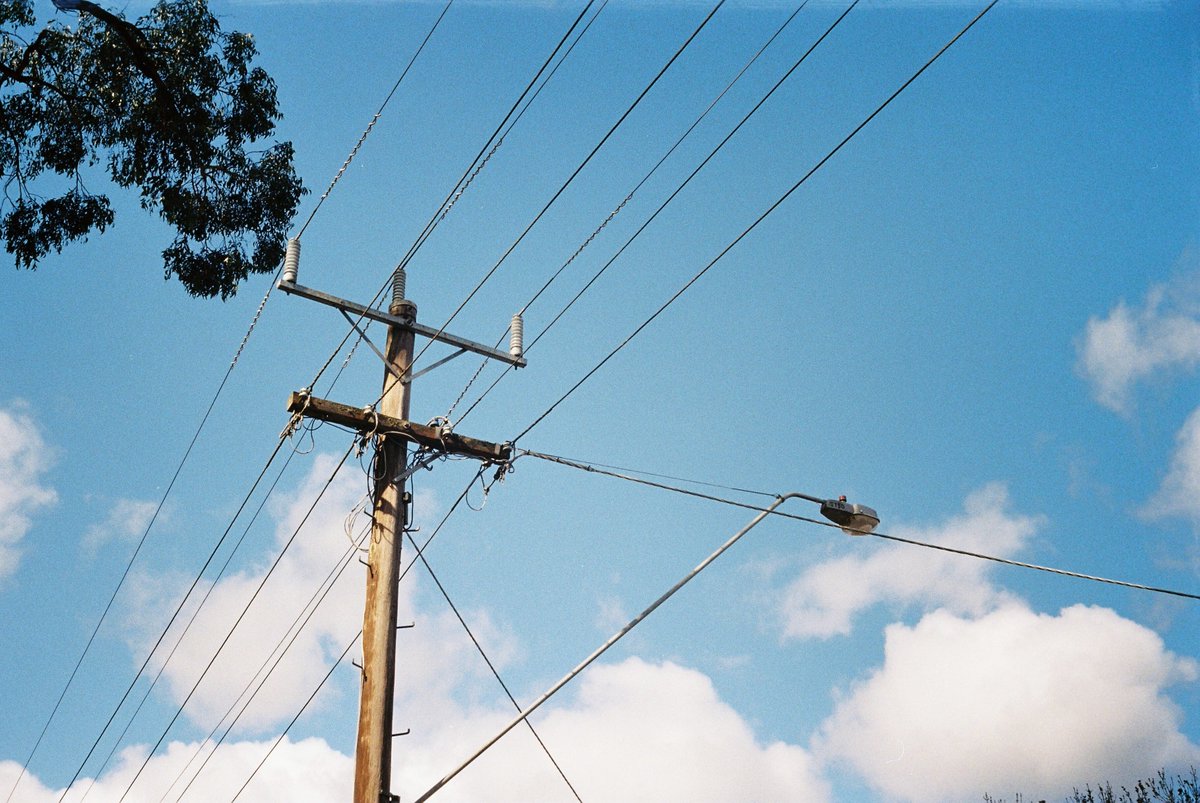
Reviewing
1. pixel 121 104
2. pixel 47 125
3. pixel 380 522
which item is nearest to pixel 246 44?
pixel 121 104

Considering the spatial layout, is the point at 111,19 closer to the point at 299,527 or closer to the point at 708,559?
the point at 299,527

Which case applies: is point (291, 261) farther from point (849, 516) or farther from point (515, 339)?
point (849, 516)

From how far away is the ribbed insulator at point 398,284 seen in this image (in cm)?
1105

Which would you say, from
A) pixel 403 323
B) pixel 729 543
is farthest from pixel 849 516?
pixel 403 323

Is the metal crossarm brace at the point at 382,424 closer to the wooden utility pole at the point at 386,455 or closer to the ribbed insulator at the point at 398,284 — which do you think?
the wooden utility pole at the point at 386,455

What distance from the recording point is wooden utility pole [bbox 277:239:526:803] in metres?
8.55

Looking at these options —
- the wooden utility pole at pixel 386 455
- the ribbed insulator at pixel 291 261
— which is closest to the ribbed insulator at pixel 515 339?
the wooden utility pole at pixel 386 455

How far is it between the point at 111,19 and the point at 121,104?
3.88ft

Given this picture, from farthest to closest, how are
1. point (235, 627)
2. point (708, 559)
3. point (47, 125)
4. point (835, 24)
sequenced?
1. point (235, 627)
2. point (47, 125)
3. point (708, 559)
4. point (835, 24)

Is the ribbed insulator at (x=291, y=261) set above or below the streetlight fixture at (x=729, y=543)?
above

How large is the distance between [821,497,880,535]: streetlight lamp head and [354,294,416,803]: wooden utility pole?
404 centimetres

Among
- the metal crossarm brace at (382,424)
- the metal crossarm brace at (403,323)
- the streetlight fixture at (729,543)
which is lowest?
the streetlight fixture at (729,543)

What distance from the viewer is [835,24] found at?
6.84 m

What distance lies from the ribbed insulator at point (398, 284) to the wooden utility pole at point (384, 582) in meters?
0.10
